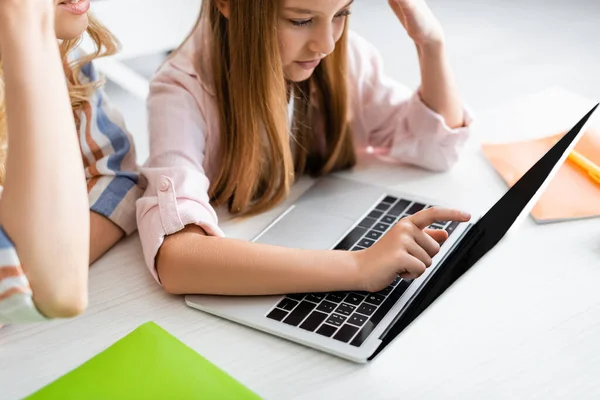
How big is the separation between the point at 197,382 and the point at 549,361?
0.33 metres

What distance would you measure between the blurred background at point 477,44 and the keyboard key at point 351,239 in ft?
1.38

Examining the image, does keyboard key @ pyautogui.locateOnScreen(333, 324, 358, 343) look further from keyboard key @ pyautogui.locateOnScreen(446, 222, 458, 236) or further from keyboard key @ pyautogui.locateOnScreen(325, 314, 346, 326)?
keyboard key @ pyautogui.locateOnScreen(446, 222, 458, 236)

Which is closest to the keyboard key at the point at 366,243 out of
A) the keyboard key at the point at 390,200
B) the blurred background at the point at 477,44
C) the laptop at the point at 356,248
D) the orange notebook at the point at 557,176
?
the laptop at the point at 356,248

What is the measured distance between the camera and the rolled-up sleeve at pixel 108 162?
0.98m

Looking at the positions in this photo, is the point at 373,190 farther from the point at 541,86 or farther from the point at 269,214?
the point at 541,86

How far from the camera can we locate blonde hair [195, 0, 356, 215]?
0.98 meters

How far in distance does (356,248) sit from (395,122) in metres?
0.33

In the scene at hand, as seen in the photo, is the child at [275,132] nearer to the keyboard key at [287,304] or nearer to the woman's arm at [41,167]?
the keyboard key at [287,304]

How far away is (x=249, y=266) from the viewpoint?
2.79 feet

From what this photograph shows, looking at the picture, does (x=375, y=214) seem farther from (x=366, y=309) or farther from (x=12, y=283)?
(x=12, y=283)

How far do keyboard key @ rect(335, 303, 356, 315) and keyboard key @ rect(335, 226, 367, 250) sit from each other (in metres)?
0.12

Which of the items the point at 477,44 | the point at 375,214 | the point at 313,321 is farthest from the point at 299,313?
the point at 477,44

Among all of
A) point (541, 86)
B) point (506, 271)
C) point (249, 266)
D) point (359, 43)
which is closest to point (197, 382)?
point (249, 266)

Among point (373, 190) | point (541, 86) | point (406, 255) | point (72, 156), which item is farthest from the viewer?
point (541, 86)
